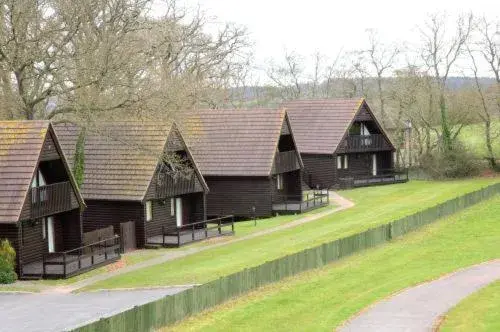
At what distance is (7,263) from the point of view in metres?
33.9

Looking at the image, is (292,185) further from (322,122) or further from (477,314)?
(477,314)

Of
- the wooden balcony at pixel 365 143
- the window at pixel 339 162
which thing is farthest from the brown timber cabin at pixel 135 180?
the window at pixel 339 162

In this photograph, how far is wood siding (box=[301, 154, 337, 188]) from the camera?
66.7m

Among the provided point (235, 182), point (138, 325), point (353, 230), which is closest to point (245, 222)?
point (235, 182)

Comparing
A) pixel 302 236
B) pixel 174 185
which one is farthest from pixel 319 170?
pixel 174 185

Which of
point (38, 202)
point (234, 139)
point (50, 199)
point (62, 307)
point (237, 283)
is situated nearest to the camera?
point (237, 283)

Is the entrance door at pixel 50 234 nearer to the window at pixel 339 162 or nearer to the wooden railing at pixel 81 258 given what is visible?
the wooden railing at pixel 81 258

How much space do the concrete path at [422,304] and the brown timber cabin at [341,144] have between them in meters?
33.4

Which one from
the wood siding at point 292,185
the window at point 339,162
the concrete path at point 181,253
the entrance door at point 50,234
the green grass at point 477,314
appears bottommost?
the green grass at point 477,314

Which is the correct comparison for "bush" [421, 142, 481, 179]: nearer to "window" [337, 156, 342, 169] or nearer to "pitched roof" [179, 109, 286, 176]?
"window" [337, 156, 342, 169]

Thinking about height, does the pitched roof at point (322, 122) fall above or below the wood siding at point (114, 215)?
above

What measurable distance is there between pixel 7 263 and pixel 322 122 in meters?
39.3

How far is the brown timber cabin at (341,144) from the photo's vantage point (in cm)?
6694

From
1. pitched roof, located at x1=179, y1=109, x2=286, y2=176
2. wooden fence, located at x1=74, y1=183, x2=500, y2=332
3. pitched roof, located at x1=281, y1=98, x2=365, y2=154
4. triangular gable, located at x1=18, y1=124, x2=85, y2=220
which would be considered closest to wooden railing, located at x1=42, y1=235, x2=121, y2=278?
triangular gable, located at x1=18, y1=124, x2=85, y2=220
